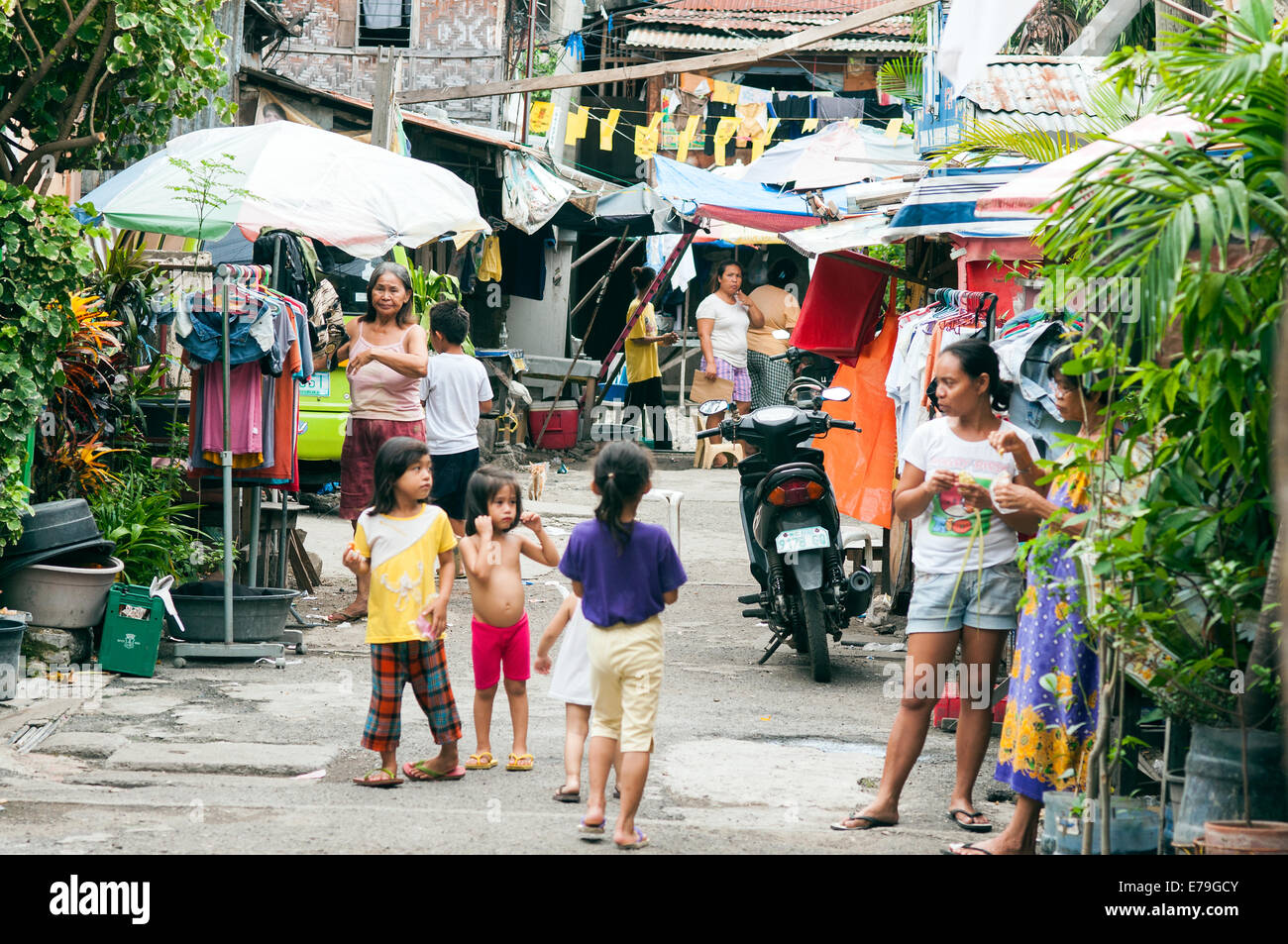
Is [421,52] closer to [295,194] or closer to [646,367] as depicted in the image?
[646,367]

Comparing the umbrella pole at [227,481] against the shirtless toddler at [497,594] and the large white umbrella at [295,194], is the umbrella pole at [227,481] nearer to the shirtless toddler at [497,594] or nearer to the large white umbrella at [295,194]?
the large white umbrella at [295,194]

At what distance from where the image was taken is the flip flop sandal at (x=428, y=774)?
5582 mm

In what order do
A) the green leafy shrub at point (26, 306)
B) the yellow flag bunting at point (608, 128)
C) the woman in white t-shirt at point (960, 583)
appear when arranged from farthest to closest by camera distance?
the yellow flag bunting at point (608, 128) → the green leafy shrub at point (26, 306) → the woman in white t-shirt at point (960, 583)

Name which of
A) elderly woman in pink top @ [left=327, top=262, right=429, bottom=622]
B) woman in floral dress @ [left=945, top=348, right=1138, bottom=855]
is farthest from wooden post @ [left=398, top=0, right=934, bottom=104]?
woman in floral dress @ [left=945, top=348, right=1138, bottom=855]

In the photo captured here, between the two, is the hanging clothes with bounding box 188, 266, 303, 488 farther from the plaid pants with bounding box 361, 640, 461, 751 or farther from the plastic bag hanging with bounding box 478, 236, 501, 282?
the plastic bag hanging with bounding box 478, 236, 501, 282

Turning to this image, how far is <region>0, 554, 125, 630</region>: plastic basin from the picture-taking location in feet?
22.8

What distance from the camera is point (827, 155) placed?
1247cm

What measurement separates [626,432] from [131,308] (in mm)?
9887

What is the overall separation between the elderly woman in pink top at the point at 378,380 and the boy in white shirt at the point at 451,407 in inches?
8.6

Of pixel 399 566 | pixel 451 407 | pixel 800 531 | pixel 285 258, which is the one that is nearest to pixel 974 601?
pixel 399 566

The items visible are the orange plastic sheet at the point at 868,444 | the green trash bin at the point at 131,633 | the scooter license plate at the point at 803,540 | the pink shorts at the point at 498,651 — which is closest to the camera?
the pink shorts at the point at 498,651

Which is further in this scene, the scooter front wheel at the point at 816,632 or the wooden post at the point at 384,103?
the wooden post at the point at 384,103

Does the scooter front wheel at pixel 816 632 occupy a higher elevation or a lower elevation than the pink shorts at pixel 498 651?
lower

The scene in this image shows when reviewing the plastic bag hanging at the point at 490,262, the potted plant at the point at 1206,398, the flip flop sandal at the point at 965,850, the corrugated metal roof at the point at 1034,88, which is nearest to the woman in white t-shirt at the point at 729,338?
the plastic bag hanging at the point at 490,262
